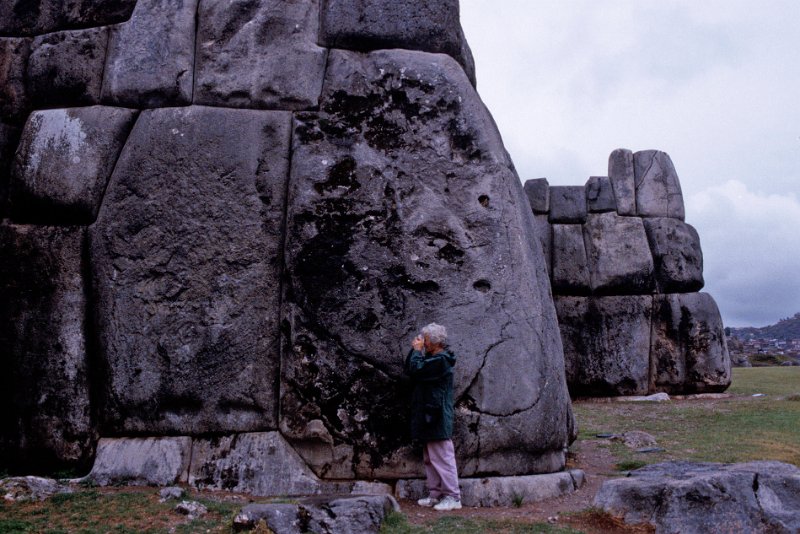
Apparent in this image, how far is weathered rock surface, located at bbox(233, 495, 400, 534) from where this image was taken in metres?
5.35

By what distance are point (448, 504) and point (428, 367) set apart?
1221 millimetres

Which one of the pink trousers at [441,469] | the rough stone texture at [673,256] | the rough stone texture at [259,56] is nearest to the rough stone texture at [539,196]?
the rough stone texture at [673,256]

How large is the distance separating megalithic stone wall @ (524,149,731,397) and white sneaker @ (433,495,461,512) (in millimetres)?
11513

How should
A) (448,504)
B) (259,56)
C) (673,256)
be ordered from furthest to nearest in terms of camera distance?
(673,256) < (259,56) < (448,504)

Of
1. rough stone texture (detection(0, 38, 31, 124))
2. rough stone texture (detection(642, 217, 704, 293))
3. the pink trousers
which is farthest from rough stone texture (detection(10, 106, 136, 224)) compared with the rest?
rough stone texture (detection(642, 217, 704, 293))

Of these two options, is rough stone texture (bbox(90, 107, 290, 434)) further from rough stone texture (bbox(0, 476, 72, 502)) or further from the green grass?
the green grass

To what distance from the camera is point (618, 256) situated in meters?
17.8

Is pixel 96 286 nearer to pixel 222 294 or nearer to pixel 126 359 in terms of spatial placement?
pixel 126 359

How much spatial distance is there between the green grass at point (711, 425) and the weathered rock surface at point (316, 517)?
16.1 feet

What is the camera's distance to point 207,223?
7.52m

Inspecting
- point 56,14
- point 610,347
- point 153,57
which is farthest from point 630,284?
point 56,14

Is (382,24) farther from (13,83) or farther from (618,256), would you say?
(618,256)

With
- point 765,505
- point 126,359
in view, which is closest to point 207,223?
point 126,359

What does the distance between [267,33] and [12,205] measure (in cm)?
329
